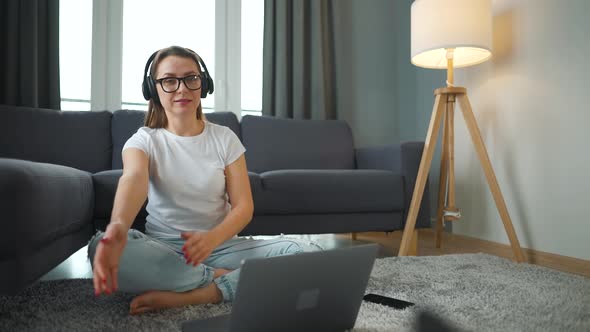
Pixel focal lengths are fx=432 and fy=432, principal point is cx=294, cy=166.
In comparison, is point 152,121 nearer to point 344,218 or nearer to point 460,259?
point 344,218

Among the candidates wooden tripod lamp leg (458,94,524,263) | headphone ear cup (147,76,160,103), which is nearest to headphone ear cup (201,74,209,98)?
headphone ear cup (147,76,160,103)

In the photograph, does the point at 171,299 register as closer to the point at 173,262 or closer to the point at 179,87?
the point at 173,262

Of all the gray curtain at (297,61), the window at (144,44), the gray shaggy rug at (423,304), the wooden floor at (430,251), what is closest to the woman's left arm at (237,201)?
the gray shaggy rug at (423,304)

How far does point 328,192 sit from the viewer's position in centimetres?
203

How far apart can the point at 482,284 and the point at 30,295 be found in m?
1.41

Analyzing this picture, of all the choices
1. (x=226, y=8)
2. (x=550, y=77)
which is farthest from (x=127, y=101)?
(x=550, y=77)

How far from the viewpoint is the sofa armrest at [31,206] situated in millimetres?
947

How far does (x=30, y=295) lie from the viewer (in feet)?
4.18

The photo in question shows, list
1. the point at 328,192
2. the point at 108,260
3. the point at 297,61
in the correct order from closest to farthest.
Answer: the point at 108,260 → the point at 328,192 → the point at 297,61

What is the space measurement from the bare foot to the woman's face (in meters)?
0.49

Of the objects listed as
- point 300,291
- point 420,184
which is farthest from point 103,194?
point 420,184

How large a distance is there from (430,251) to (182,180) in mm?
1506

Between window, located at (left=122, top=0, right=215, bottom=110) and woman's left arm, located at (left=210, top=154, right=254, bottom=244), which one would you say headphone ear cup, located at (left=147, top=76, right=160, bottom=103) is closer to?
woman's left arm, located at (left=210, top=154, right=254, bottom=244)

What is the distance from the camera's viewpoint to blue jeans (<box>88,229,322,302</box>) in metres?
1.05
